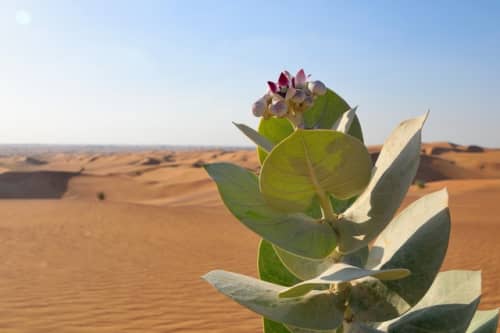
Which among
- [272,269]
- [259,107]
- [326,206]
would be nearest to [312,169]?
[326,206]

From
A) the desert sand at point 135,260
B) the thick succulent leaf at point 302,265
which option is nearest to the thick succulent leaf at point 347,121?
the thick succulent leaf at point 302,265

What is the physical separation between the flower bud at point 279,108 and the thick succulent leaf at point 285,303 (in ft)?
1.35

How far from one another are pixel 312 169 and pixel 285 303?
33cm

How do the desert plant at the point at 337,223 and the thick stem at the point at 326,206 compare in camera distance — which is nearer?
the desert plant at the point at 337,223

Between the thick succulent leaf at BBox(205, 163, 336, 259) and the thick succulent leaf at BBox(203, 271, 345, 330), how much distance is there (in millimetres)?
121

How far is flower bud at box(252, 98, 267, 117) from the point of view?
115 centimetres

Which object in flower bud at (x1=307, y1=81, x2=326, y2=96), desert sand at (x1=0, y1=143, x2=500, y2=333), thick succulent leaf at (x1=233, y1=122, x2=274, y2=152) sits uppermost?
flower bud at (x1=307, y1=81, x2=326, y2=96)

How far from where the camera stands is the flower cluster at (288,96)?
1.11 metres

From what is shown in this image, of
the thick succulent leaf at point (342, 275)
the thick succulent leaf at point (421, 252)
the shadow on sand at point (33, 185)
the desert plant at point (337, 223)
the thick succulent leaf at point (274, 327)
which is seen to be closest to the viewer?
the thick succulent leaf at point (342, 275)

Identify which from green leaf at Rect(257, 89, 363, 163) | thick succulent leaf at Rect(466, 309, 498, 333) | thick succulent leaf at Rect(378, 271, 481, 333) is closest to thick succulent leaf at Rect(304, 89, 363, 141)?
green leaf at Rect(257, 89, 363, 163)

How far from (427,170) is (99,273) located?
2850 cm

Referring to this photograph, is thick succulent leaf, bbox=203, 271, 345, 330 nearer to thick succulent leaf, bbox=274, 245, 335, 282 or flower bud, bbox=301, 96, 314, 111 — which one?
thick succulent leaf, bbox=274, 245, 335, 282

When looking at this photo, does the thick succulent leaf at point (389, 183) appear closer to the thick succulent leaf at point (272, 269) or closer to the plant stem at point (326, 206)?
the plant stem at point (326, 206)

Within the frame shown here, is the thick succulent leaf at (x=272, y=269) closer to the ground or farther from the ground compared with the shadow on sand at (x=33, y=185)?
farther from the ground
